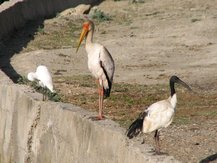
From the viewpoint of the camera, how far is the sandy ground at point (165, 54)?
615 inches

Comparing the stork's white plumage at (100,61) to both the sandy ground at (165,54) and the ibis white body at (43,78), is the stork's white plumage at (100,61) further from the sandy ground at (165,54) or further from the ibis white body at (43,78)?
the ibis white body at (43,78)

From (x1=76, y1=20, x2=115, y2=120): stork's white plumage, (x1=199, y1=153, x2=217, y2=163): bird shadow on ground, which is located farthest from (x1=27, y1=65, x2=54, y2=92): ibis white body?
(x1=199, y1=153, x2=217, y2=163): bird shadow on ground

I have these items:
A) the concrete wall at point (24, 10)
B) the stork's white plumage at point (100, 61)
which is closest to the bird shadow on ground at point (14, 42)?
the concrete wall at point (24, 10)

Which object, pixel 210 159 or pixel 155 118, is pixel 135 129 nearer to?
pixel 155 118

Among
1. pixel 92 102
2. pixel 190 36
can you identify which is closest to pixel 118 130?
pixel 92 102

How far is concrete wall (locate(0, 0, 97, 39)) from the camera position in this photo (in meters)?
28.3

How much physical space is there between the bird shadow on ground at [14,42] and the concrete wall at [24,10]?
0.18 metres

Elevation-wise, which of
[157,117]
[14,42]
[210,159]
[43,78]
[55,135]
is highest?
[157,117]

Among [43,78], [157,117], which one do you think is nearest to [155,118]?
[157,117]

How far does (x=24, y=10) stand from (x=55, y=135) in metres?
→ 18.5

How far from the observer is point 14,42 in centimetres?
2833

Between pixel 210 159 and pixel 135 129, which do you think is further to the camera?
pixel 210 159

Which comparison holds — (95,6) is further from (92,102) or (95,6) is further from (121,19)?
(92,102)

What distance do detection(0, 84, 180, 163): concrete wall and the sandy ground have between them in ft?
6.66
